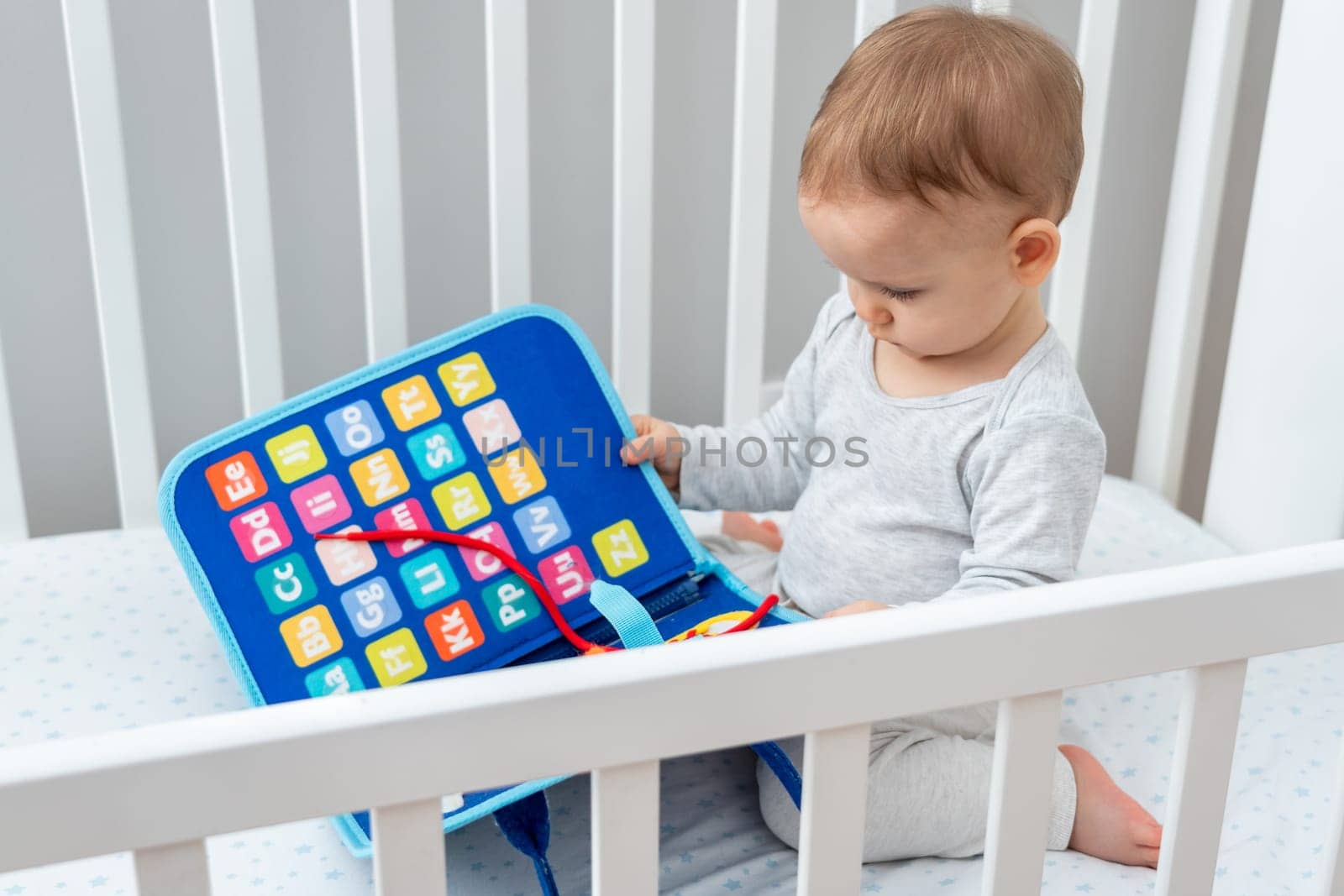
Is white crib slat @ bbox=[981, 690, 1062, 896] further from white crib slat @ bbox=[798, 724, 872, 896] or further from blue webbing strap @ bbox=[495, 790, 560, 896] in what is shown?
blue webbing strap @ bbox=[495, 790, 560, 896]

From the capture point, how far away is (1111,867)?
709 mm

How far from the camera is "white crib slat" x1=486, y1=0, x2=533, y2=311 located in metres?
0.93

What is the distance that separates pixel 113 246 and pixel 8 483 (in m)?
0.19

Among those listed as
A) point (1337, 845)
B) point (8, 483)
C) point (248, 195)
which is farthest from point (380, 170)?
point (1337, 845)

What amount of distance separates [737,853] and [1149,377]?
1.93 feet

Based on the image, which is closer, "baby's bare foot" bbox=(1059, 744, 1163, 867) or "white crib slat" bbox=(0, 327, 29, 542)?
"baby's bare foot" bbox=(1059, 744, 1163, 867)

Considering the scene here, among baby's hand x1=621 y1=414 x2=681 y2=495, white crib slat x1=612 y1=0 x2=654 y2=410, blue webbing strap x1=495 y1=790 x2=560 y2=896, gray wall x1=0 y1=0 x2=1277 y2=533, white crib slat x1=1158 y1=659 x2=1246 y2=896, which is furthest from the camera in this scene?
gray wall x1=0 y1=0 x2=1277 y2=533

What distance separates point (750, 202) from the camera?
100cm

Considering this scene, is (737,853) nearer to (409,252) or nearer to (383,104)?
(383,104)

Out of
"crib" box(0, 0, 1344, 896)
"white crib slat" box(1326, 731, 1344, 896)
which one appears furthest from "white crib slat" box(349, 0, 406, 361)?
"white crib slat" box(1326, 731, 1344, 896)

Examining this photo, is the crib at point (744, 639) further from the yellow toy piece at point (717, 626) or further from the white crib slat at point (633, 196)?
the yellow toy piece at point (717, 626)

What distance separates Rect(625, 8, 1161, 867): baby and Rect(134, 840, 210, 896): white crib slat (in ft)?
1.17

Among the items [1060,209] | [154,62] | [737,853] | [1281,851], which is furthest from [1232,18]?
[154,62]

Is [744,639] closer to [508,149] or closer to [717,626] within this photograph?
[717,626]
